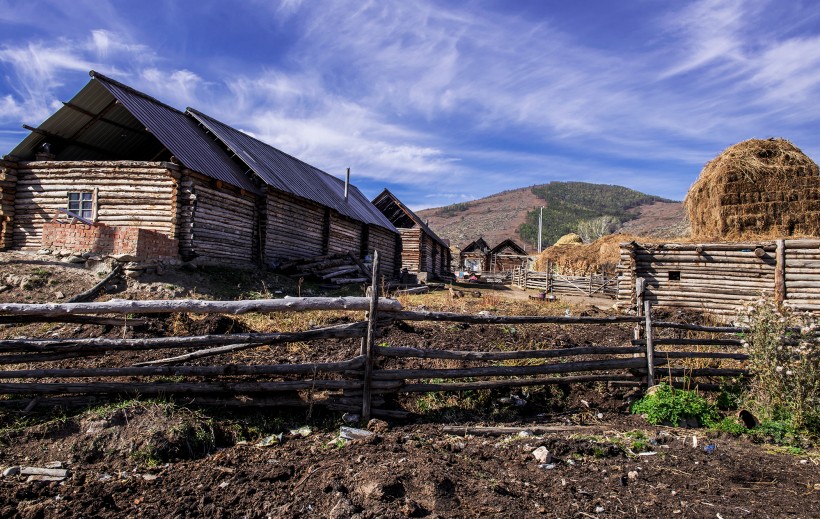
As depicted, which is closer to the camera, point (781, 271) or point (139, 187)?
point (781, 271)

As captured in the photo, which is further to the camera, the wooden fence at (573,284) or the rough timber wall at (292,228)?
the wooden fence at (573,284)

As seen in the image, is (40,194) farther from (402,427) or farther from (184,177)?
(402,427)

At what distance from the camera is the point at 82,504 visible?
342 centimetres

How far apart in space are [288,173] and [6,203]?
9.50 meters

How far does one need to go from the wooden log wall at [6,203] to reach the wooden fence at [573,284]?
23.2 metres

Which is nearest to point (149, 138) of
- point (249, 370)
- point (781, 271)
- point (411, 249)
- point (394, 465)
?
point (249, 370)

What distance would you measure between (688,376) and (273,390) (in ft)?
18.5

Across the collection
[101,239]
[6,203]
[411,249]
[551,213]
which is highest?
[551,213]

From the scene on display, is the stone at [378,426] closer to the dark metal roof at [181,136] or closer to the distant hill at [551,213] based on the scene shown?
the dark metal roof at [181,136]

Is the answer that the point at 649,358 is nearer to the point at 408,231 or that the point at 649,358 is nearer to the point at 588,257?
the point at 408,231

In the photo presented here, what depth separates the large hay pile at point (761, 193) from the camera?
1416cm

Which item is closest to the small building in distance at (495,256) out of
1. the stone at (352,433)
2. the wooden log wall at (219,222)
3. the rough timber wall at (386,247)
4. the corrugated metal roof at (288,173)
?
the rough timber wall at (386,247)

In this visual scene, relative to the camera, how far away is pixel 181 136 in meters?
15.8

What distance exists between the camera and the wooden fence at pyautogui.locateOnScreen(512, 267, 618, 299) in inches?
1014
